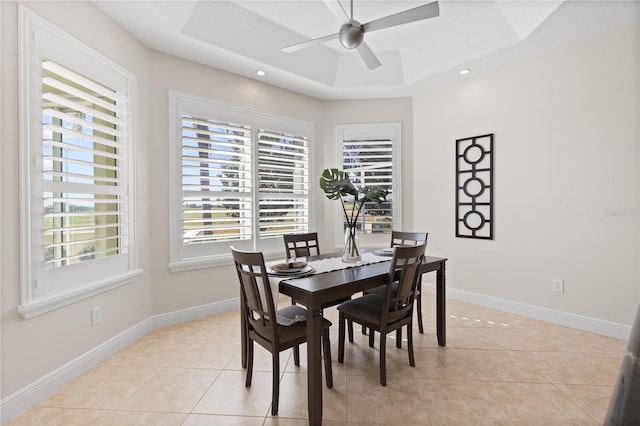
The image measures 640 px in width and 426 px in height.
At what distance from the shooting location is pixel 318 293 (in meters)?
1.78

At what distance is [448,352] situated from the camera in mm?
2592

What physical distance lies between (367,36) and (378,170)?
1.78 metres

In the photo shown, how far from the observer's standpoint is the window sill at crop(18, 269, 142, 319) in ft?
6.28

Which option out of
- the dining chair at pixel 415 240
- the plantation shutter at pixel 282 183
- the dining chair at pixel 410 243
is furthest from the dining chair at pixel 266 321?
the plantation shutter at pixel 282 183

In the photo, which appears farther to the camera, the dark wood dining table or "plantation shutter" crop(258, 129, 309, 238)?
"plantation shutter" crop(258, 129, 309, 238)

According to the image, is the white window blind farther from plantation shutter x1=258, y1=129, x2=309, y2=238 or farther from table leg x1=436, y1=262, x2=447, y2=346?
table leg x1=436, y1=262, x2=447, y2=346

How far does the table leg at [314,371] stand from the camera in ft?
5.55

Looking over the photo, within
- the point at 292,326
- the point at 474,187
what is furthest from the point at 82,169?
the point at 474,187

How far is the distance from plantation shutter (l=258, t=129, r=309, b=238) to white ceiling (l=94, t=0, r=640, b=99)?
2.57 ft

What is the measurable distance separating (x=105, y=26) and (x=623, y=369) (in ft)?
12.7

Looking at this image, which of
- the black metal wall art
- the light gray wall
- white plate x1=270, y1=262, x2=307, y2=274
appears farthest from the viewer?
the black metal wall art

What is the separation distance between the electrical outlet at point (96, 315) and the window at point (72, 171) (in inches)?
6.4

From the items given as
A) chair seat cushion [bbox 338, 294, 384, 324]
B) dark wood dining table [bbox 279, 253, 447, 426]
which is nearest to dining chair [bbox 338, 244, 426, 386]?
chair seat cushion [bbox 338, 294, 384, 324]

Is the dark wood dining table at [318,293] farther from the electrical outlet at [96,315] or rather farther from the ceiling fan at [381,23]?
the ceiling fan at [381,23]
